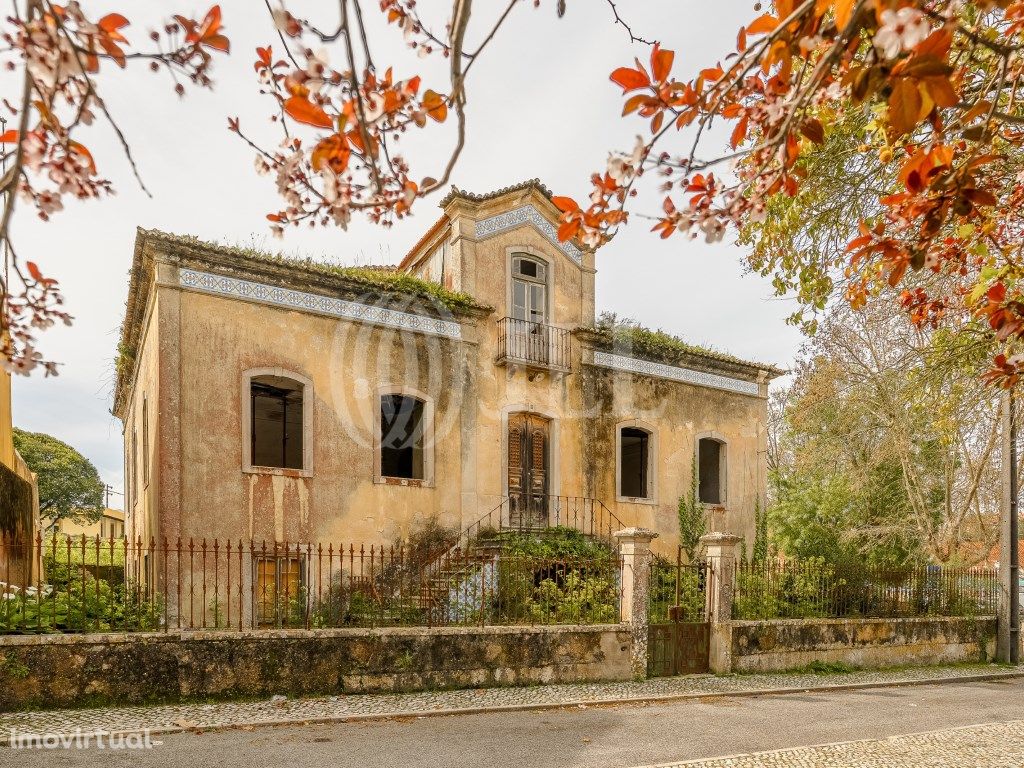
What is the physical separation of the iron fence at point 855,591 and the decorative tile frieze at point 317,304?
7024mm

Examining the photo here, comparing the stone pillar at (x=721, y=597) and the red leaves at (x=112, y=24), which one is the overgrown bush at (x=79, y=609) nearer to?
the red leaves at (x=112, y=24)

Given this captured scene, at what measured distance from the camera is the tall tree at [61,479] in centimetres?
3275

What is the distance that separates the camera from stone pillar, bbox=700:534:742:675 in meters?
11.4

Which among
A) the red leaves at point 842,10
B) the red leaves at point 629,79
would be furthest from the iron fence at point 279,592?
the red leaves at point 842,10

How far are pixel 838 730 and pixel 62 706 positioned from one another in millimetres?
8176

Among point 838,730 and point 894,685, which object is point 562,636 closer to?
point 838,730

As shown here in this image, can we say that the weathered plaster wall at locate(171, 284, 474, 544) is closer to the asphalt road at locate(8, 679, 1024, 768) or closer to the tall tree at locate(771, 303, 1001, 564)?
the asphalt road at locate(8, 679, 1024, 768)

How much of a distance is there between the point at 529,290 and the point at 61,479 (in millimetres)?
27253

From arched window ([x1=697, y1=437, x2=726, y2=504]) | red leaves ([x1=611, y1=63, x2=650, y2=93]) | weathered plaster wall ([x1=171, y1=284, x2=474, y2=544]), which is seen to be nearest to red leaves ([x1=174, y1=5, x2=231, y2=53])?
red leaves ([x1=611, y1=63, x2=650, y2=93])

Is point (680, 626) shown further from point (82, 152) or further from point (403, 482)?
point (82, 152)

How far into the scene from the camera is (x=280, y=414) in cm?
1434

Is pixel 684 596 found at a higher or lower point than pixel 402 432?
lower

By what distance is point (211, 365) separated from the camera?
A: 1223 cm

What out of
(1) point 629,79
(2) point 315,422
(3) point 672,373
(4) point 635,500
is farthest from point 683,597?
(1) point 629,79
